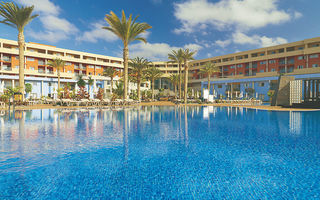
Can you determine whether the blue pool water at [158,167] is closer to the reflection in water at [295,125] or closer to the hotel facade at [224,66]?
the reflection in water at [295,125]

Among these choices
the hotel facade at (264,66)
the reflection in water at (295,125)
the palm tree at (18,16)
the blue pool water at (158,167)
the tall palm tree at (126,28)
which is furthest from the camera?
the hotel facade at (264,66)

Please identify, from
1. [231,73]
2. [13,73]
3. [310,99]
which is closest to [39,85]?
[13,73]

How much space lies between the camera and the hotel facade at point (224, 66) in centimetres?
4059

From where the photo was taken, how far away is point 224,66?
6203cm

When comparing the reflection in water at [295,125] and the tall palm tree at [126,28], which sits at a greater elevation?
the tall palm tree at [126,28]

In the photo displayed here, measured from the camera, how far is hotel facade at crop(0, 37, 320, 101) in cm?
4059

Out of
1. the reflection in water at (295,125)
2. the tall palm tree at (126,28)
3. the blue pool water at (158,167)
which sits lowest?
the blue pool water at (158,167)

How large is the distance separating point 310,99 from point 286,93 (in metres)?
2.40

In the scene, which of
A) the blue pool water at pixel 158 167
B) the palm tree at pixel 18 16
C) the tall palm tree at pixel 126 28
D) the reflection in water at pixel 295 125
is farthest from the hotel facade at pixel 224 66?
the blue pool water at pixel 158 167

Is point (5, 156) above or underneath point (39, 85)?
underneath

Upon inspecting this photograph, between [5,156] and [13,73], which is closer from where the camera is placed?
[5,156]

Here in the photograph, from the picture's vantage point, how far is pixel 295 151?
17.9 feet

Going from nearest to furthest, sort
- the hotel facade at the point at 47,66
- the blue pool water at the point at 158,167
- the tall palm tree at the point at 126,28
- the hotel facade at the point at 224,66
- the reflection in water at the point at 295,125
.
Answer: the blue pool water at the point at 158,167 < the reflection in water at the point at 295,125 < the tall palm tree at the point at 126,28 < the hotel facade at the point at 47,66 < the hotel facade at the point at 224,66

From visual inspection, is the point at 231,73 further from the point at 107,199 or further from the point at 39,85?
the point at 107,199
